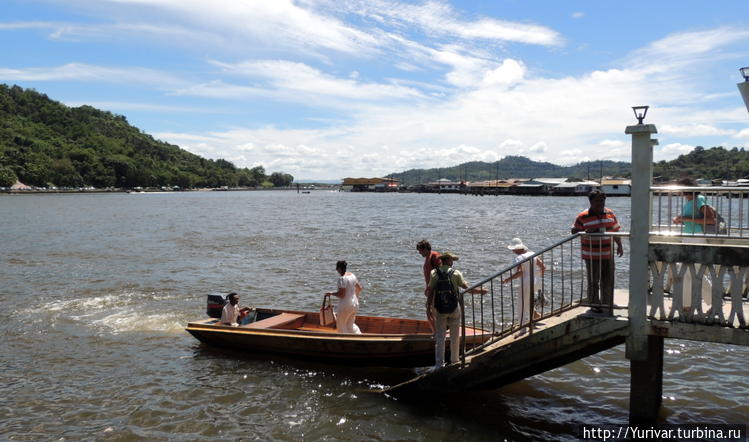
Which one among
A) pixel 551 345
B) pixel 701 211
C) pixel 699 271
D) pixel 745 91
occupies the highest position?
pixel 745 91

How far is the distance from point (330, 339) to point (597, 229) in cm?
599

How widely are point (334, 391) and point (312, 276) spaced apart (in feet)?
43.7

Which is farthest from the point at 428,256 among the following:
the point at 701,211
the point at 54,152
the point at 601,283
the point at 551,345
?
the point at 54,152

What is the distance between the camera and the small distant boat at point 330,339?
35.3 feet

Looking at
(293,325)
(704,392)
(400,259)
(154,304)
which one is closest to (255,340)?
(293,325)

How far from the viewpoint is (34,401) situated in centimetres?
1056

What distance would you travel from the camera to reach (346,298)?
11727 millimetres

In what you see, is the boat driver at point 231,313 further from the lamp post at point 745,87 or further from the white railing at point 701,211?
the lamp post at point 745,87

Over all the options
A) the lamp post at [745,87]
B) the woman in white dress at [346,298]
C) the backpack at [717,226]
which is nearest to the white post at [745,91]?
the lamp post at [745,87]

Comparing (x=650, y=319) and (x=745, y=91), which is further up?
(x=745, y=91)

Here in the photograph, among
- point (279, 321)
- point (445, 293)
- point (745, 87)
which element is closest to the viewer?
point (745, 87)

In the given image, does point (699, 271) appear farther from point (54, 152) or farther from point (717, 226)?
point (54, 152)

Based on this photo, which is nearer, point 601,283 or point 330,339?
point 601,283

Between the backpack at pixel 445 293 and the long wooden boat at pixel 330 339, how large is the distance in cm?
164
